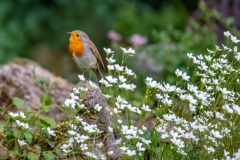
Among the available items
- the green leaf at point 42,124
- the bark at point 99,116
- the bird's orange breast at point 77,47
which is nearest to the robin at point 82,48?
the bird's orange breast at point 77,47

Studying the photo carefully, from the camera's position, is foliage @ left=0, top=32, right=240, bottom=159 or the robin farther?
the robin

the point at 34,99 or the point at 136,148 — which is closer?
the point at 136,148

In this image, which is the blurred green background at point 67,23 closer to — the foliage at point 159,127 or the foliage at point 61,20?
the foliage at point 61,20

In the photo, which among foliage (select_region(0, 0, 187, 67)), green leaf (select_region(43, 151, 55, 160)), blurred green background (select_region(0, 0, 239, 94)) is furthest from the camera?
foliage (select_region(0, 0, 187, 67))

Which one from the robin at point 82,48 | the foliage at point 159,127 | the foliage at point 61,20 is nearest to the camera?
the foliage at point 159,127

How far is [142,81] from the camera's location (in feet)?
24.3

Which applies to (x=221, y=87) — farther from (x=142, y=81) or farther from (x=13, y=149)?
(x=142, y=81)

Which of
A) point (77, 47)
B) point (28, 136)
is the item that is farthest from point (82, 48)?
point (28, 136)

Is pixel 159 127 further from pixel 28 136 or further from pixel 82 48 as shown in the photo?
pixel 82 48

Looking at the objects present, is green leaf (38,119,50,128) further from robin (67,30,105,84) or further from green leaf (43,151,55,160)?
robin (67,30,105,84)

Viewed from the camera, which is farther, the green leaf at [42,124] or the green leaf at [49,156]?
the green leaf at [42,124]

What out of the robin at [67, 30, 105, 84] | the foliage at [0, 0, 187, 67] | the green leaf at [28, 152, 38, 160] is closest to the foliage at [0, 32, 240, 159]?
the green leaf at [28, 152, 38, 160]

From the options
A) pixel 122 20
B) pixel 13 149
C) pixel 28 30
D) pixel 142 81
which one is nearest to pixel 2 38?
pixel 28 30

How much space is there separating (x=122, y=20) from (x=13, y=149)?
6.90 m
